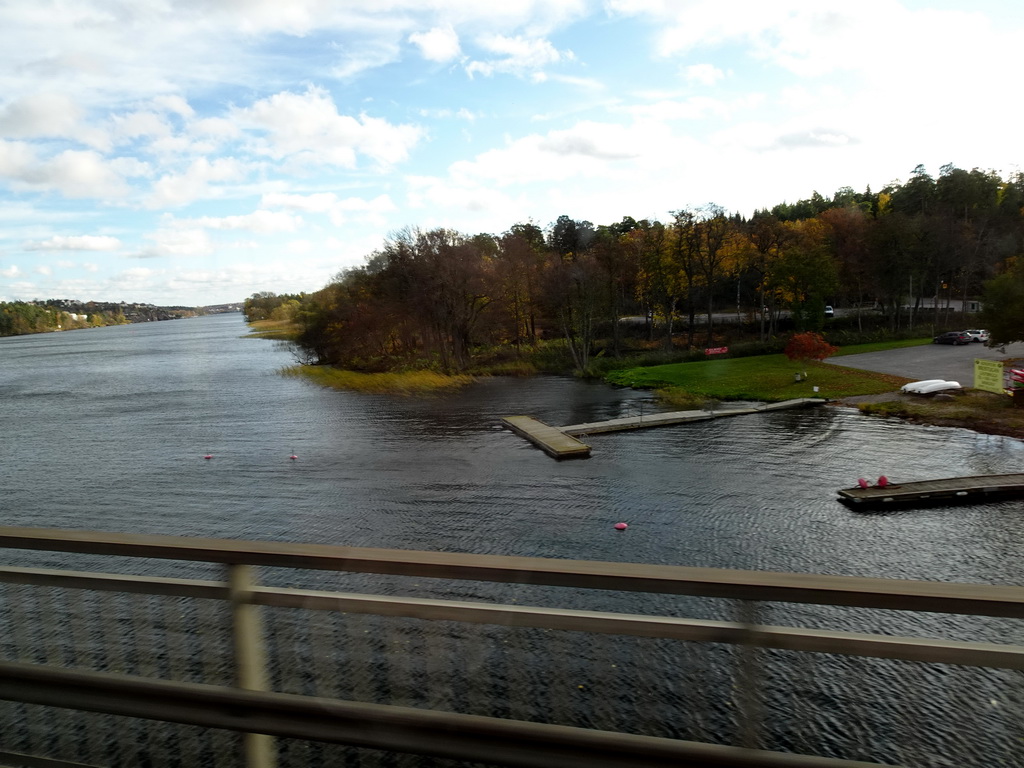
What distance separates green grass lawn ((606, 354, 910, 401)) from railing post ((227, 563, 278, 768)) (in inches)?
1409

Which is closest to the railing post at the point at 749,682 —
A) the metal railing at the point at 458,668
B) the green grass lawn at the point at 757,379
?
the metal railing at the point at 458,668

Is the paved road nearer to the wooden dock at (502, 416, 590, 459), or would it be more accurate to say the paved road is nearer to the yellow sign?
the yellow sign

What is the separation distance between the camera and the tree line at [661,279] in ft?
164

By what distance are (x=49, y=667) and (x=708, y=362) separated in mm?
47273

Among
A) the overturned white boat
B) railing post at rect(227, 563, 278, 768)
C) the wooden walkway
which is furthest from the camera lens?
the overturned white boat

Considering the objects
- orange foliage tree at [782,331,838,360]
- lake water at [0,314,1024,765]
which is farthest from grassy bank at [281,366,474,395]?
orange foliage tree at [782,331,838,360]

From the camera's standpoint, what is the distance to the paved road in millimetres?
37156

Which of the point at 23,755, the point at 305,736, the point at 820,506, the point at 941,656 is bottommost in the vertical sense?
A: the point at 820,506

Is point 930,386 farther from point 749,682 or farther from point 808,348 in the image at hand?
point 749,682

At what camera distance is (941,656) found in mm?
2084

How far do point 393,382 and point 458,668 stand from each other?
1732 inches

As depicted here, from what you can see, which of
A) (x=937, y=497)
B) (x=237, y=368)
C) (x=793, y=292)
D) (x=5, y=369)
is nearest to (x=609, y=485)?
(x=937, y=497)

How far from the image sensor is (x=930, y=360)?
1666 inches

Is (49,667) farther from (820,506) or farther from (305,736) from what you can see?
(820,506)
